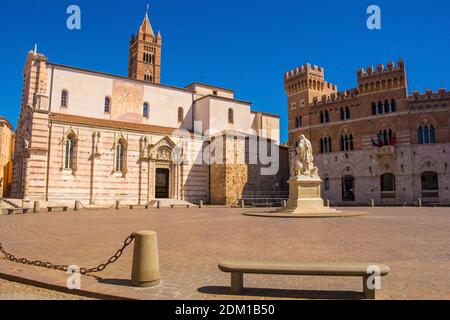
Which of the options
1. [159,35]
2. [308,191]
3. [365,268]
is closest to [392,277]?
[365,268]

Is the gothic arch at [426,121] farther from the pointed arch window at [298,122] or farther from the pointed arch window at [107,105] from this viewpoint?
the pointed arch window at [107,105]

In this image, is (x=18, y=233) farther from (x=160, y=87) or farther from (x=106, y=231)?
(x=160, y=87)

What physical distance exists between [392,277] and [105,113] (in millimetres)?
36986

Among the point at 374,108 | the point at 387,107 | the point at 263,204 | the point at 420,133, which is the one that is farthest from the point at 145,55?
the point at 420,133

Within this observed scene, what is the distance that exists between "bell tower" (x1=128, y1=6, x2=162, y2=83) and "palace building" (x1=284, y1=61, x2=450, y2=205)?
99.7 ft

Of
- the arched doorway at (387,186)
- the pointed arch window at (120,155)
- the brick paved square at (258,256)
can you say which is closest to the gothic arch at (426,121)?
the arched doorway at (387,186)

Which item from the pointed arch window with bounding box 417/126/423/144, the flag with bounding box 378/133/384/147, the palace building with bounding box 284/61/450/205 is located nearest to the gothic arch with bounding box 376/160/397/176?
the palace building with bounding box 284/61/450/205

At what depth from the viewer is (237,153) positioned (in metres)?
42.1

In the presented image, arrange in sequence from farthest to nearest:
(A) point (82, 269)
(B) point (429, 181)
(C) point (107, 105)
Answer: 1. (C) point (107, 105)
2. (B) point (429, 181)
3. (A) point (82, 269)

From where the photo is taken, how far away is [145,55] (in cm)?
6588

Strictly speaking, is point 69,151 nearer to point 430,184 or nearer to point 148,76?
point 148,76

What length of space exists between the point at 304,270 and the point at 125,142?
3365cm

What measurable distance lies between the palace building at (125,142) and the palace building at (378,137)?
7.74 metres
